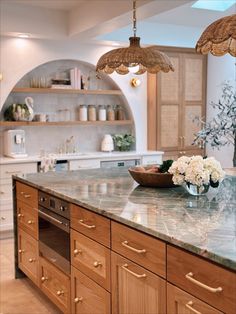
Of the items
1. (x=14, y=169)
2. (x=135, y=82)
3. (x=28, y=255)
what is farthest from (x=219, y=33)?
(x=135, y=82)

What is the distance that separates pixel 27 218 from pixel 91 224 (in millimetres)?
1224

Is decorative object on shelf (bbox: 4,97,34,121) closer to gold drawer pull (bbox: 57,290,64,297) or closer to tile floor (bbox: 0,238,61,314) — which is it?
tile floor (bbox: 0,238,61,314)

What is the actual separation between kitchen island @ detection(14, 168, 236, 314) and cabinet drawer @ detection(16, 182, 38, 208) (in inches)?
3.7

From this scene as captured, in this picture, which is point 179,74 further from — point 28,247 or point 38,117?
point 28,247

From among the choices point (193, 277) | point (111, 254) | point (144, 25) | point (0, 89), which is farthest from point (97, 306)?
point (144, 25)

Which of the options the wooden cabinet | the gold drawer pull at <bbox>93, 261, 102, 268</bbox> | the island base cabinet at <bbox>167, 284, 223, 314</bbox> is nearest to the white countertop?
the wooden cabinet

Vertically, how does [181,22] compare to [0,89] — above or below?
above

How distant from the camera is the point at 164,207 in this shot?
8.12ft

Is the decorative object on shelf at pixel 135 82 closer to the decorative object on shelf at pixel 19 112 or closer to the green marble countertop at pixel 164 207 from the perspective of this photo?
the decorative object on shelf at pixel 19 112

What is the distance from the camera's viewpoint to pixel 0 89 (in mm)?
5559

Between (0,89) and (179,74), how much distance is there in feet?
8.43

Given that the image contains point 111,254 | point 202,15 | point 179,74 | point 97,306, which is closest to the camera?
point 111,254

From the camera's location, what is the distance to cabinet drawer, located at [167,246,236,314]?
1610 millimetres

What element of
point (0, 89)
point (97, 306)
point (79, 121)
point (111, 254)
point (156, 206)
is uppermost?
point (0, 89)
